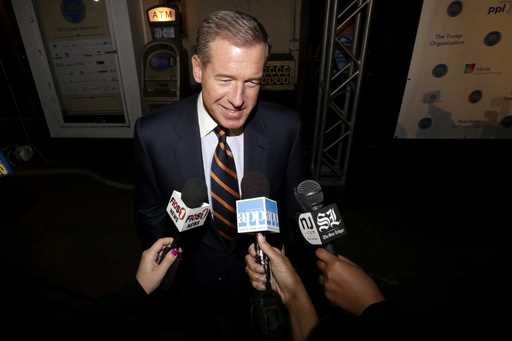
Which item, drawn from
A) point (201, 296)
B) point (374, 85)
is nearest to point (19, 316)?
point (201, 296)

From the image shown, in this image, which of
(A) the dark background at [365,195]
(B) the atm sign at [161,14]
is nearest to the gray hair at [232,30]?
(A) the dark background at [365,195]

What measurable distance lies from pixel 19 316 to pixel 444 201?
402 centimetres

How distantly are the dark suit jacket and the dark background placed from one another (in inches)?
54.9

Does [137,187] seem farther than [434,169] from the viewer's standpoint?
No

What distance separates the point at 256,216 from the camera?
105cm

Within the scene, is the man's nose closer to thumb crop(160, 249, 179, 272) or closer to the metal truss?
thumb crop(160, 249, 179, 272)

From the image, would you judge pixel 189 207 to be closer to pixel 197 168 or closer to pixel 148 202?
pixel 197 168

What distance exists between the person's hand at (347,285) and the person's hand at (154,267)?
572mm

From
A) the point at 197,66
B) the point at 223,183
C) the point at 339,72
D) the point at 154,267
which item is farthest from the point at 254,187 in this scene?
the point at 339,72

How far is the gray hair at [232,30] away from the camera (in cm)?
115

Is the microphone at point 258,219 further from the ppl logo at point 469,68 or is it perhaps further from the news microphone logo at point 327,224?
the ppl logo at point 469,68

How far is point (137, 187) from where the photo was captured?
1.53 meters

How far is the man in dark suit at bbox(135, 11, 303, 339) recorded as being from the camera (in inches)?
49.1

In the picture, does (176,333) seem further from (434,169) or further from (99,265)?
(434,169)
